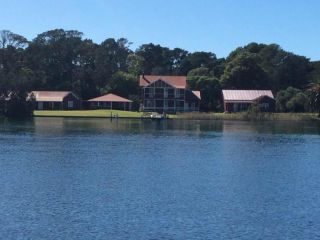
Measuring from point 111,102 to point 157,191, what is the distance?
89.3m

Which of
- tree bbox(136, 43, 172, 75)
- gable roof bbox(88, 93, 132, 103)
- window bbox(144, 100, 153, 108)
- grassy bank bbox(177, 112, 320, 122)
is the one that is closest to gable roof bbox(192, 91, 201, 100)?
window bbox(144, 100, 153, 108)

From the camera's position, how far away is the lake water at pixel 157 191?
21.8 metres

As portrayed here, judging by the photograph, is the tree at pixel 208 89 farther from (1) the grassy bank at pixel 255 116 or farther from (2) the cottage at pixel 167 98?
(1) the grassy bank at pixel 255 116

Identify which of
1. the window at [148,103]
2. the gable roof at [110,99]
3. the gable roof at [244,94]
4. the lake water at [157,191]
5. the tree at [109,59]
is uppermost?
the tree at [109,59]

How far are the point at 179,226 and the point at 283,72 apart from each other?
4456 inches

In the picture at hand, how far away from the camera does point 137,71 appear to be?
141000mm

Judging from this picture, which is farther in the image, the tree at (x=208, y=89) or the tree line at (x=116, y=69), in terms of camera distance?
the tree at (x=208, y=89)

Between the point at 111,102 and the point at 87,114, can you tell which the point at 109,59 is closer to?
the point at 111,102

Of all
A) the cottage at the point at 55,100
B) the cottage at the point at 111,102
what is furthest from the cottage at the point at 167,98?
the cottage at the point at 55,100

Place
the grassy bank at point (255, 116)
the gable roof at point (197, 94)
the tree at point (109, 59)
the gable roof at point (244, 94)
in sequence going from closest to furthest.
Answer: the grassy bank at point (255, 116) → the gable roof at point (244, 94) → the gable roof at point (197, 94) → the tree at point (109, 59)

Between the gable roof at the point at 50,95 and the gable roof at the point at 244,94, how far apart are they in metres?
30.4

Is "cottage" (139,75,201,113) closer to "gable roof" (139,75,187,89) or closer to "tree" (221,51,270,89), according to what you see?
"gable roof" (139,75,187,89)

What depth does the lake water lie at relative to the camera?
21766 mm

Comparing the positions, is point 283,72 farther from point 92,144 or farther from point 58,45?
point 92,144
